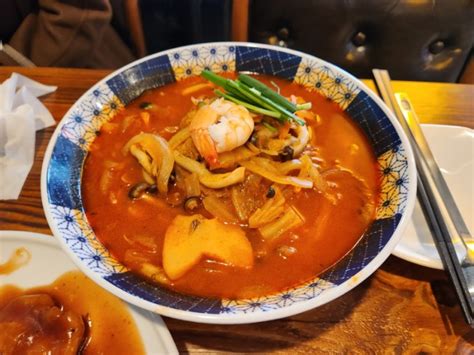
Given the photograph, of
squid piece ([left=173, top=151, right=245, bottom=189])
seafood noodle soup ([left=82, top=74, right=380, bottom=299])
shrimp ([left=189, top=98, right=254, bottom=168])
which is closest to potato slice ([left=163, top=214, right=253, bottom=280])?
seafood noodle soup ([left=82, top=74, right=380, bottom=299])

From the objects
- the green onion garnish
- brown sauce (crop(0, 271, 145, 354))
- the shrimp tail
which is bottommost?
brown sauce (crop(0, 271, 145, 354))

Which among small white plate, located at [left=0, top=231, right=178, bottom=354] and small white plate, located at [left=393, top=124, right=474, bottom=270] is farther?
small white plate, located at [left=393, top=124, right=474, bottom=270]

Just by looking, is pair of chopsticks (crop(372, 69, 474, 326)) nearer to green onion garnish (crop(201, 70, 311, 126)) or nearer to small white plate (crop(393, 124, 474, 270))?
small white plate (crop(393, 124, 474, 270))

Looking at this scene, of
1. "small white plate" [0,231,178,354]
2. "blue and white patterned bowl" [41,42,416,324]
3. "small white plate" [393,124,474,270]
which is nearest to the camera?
"blue and white patterned bowl" [41,42,416,324]

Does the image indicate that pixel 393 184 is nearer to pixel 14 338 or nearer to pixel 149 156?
pixel 149 156

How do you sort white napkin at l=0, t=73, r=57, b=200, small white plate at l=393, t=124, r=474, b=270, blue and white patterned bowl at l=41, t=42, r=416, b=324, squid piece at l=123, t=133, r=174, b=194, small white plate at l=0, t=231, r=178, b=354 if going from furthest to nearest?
white napkin at l=0, t=73, r=57, b=200, squid piece at l=123, t=133, r=174, b=194, small white plate at l=393, t=124, r=474, b=270, small white plate at l=0, t=231, r=178, b=354, blue and white patterned bowl at l=41, t=42, r=416, b=324

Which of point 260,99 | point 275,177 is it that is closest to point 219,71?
point 260,99

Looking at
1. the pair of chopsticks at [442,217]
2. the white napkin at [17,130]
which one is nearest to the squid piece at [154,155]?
the white napkin at [17,130]

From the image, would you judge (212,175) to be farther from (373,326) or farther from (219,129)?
(373,326)

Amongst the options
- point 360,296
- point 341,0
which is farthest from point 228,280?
point 341,0
